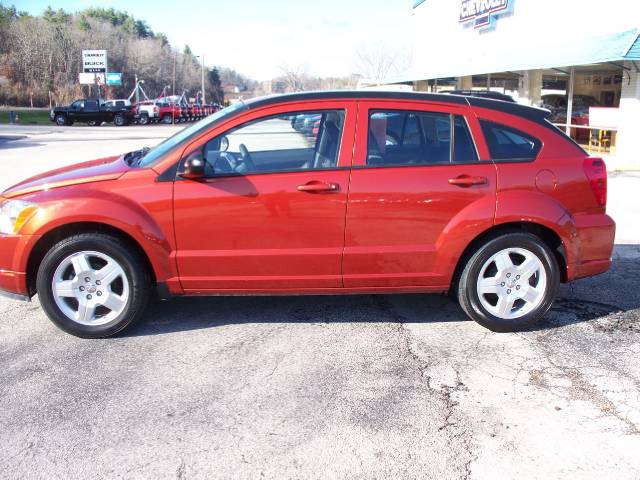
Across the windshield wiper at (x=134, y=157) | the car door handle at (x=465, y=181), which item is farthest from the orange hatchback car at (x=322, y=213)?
the windshield wiper at (x=134, y=157)

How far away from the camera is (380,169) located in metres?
4.23

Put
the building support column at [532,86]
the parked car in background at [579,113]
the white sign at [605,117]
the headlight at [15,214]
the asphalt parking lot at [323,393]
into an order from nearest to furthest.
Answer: the asphalt parking lot at [323,393]
the headlight at [15,214]
the white sign at [605,117]
the parked car in background at [579,113]
the building support column at [532,86]

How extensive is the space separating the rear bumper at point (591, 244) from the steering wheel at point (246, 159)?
8.10 ft

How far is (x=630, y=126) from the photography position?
15.8 meters

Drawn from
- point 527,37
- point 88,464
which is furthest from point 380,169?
point 527,37

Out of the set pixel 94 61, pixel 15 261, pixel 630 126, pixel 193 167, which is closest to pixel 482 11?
pixel 630 126

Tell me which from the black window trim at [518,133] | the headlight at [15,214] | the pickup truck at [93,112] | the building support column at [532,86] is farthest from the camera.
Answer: the pickup truck at [93,112]

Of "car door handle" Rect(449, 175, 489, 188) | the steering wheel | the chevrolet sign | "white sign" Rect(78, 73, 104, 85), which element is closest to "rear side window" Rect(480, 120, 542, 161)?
"car door handle" Rect(449, 175, 489, 188)

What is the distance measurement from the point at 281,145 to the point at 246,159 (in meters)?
0.31

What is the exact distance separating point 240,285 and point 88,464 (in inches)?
67.6

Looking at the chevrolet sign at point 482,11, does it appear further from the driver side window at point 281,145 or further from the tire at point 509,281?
the driver side window at point 281,145

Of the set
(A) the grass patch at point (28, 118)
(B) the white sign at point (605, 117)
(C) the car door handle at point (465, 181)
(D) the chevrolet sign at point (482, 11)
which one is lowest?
(C) the car door handle at point (465, 181)

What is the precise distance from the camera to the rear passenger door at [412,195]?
4.20m

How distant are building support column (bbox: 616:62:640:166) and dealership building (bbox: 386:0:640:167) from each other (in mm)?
24
